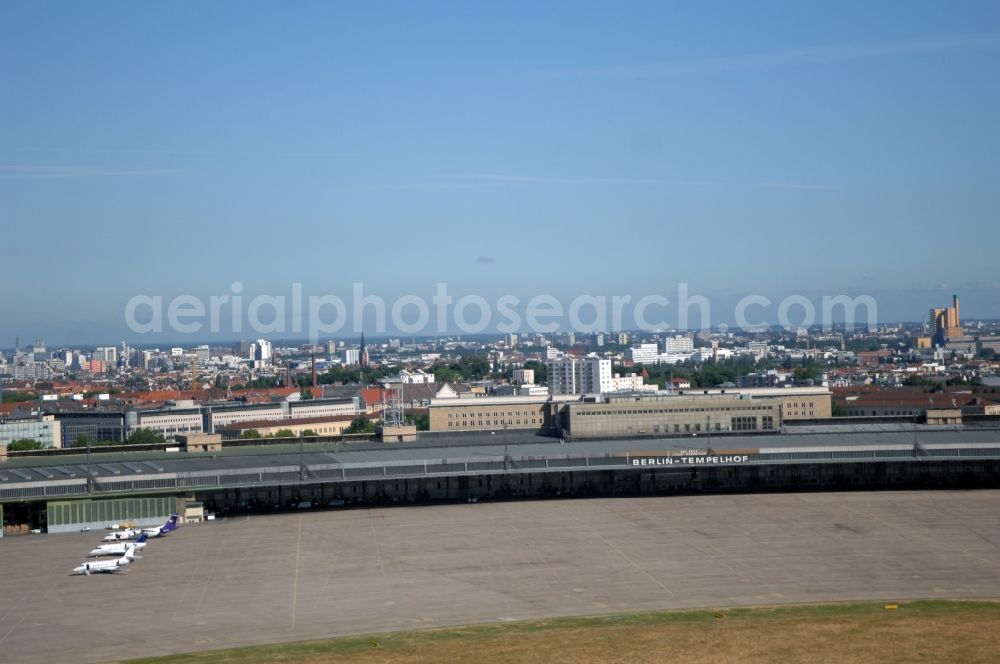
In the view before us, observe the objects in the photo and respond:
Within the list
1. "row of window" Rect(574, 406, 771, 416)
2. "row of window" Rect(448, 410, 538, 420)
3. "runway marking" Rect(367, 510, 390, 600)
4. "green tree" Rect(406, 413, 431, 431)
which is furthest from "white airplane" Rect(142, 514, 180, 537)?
"green tree" Rect(406, 413, 431, 431)

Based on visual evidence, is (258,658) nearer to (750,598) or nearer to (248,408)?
(750,598)

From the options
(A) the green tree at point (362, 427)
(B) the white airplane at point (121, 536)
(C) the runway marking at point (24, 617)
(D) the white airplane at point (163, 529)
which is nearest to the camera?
(C) the runway marking at point (24, 617)

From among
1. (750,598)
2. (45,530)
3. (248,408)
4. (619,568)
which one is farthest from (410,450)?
(248,408)

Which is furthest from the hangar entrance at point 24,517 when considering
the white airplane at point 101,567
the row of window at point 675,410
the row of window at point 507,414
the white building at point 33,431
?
the white building at point 33,431

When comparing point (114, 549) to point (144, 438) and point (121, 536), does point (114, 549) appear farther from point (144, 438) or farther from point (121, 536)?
point (144, 438)

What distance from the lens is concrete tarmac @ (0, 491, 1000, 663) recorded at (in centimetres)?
4891

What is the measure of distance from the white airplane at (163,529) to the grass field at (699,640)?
24723mm

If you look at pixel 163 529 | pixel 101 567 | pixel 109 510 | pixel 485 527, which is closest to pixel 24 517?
pixel 109 510

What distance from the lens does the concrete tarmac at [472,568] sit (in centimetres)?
4891

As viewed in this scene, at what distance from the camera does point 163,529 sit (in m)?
68.8

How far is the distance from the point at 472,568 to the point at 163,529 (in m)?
19.8

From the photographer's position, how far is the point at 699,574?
55719 mm

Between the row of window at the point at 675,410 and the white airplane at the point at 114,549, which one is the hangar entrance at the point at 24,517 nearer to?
the white airplane at the point at 114,549

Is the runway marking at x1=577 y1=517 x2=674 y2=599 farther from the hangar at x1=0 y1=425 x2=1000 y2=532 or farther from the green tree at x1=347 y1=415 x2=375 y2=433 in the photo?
the green tree at x1=347 y1=415 x2=375 y2=433
